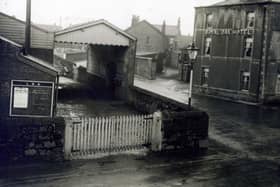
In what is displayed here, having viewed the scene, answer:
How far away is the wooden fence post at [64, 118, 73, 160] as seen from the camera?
1309 centimetres

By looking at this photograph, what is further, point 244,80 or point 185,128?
point 244,80

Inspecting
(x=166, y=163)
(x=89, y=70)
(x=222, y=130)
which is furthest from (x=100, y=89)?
(x=166, y=163)

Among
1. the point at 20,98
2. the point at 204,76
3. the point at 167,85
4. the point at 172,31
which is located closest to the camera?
the point at 20,98

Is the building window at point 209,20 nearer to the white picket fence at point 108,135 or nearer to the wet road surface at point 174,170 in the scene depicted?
the wet road surface at point 174,170

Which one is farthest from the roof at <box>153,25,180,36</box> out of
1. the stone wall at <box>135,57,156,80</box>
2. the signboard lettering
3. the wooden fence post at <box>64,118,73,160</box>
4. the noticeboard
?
the wooden fence post at <box>64,118,73,160</box>

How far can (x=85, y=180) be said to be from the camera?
11.4 metres

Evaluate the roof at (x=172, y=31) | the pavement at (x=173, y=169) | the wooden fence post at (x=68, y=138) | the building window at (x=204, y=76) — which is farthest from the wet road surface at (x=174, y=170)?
the roof at (x=172, y=31)

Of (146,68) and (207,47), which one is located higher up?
(207,47)

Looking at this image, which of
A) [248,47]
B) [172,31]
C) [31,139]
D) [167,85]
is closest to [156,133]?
[31,139]

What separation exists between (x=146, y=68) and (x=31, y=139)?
125 feet

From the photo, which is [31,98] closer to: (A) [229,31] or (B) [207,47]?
(A) [229,31]

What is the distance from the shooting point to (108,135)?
14094 mm

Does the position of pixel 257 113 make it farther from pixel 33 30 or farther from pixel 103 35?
pixel 33 30

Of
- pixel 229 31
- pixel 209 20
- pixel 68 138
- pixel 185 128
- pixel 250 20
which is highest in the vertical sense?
pixel 209 20
